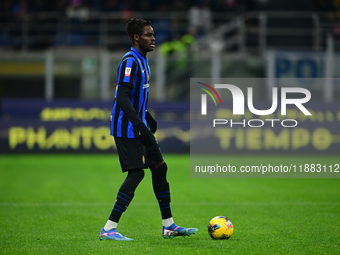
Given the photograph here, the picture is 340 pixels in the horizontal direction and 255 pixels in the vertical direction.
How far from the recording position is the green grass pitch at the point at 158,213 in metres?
4.68

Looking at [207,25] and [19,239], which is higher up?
[207,25]

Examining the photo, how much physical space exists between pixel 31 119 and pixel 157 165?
1086cm

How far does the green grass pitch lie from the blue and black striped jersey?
3.43 ft

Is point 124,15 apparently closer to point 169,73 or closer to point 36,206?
point 169,73

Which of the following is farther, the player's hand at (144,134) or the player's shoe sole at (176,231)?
the player's shoe sole at (176,231)

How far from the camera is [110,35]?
704 inches

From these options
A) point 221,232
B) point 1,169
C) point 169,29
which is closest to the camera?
point 221,232

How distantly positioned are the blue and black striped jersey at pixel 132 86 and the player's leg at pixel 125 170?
9cm

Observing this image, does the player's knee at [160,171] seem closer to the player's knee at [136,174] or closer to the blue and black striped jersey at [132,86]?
the player's knee at [136,174]

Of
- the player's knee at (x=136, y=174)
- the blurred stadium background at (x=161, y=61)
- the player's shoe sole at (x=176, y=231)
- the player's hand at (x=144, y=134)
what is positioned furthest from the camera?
the blurred stadium background at (x=161, y=61)

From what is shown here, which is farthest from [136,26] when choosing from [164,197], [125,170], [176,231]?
[176,231]

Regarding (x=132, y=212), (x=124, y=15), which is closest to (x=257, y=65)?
(x=124, y=15)

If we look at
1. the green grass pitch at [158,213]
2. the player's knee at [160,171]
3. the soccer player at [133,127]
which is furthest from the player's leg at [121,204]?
the player's knee at [160,171]

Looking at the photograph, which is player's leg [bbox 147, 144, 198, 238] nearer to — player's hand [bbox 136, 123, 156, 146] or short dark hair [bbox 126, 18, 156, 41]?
player's hand [bbox 136, 123, 156, 146]
